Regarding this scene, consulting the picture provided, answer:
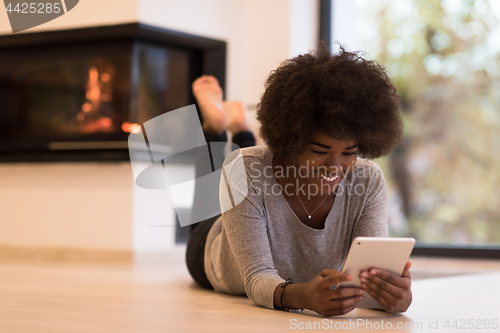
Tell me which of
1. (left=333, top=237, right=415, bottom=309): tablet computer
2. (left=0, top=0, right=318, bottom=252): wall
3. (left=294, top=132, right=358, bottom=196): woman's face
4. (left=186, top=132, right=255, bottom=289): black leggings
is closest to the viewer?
(left=333, top=237, right=415, bottom=309): tablet computer

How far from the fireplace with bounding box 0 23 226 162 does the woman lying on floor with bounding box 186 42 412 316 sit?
1.67 m

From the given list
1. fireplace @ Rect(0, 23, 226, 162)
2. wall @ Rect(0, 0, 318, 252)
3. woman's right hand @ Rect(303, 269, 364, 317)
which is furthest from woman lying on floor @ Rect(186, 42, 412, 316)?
fireplace @ Rect(0, 23, 226, 162)

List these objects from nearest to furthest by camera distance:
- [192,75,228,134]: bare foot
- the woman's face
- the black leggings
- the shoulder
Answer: the woman's face, the shoulder, the black leggings, [192,75,228,134]: bare foot

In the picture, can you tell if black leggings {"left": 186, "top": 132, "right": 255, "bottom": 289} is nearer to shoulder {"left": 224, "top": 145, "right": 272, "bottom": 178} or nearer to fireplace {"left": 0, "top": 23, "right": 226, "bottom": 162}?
shoulder {"left": 224, "top": 145, "right": 272, "bottom": 178}

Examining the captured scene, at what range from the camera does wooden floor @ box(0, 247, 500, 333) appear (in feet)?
3.49

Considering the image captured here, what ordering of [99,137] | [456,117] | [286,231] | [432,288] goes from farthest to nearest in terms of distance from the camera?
[456,117] → [99,137] → [432,288] → [286,231]

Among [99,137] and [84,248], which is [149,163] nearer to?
[99,137]

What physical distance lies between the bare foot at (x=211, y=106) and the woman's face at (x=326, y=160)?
81 cm

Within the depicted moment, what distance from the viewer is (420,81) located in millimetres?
5266

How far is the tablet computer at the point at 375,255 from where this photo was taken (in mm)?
1049

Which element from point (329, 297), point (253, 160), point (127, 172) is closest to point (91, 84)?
point (127, 172)

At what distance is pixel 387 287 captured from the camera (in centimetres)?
110

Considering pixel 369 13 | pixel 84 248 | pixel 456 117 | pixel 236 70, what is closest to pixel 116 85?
pixel 236 70

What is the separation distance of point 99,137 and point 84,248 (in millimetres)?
628
